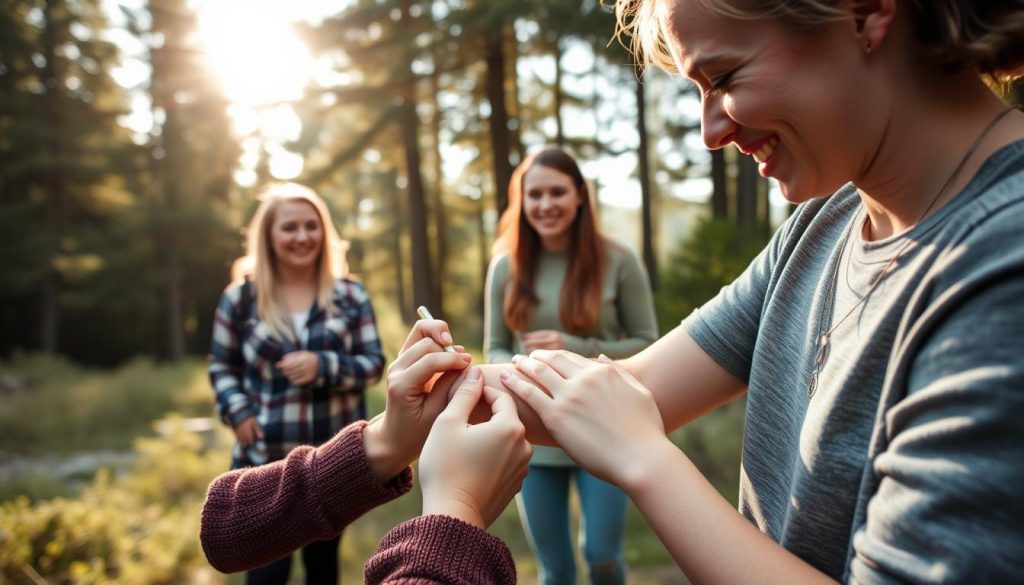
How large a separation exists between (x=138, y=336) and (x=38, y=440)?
1274 cm

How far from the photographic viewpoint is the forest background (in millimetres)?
5258

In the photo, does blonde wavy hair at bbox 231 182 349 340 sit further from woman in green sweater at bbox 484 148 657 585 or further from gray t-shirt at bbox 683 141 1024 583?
gray t-shirt at bbox 683 141 1024 583

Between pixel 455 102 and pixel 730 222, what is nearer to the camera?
pixel 730 222

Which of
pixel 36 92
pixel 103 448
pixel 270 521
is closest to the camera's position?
pixel 270 521

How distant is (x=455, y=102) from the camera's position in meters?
13.3

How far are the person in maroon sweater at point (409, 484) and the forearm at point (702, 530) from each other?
23 centimetres

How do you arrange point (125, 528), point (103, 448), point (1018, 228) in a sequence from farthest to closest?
1. point (103, 448)
2. point (125, 528)
3. point (1018, 228)

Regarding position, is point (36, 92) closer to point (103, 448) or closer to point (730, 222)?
point (103, 448)

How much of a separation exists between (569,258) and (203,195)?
1688cm

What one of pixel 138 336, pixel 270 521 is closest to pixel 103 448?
pixel 270 521

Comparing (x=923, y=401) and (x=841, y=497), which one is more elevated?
(x=923, y=401)

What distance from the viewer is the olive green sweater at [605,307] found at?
3.34 metres

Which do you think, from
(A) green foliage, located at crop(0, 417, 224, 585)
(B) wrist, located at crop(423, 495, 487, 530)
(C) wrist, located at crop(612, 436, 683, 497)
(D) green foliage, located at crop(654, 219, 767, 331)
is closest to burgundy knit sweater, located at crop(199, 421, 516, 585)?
(B) wrist, located at crop(423, 495, 487, 530)

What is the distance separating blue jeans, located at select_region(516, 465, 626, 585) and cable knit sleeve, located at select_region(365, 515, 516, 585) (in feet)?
6.77
